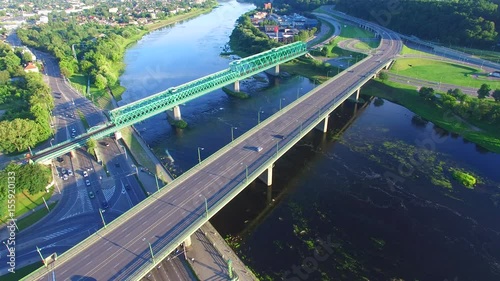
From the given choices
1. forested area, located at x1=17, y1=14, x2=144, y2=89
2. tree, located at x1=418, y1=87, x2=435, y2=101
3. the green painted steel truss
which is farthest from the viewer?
forested area, located at x1=17, y1=14, x2=144, y2=89

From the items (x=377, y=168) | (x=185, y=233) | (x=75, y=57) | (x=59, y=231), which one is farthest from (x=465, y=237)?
(x=75, y=57)

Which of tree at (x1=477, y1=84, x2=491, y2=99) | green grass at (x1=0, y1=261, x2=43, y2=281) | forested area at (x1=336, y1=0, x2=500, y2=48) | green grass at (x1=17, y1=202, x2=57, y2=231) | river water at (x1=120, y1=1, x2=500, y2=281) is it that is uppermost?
forested area at (x1=336, y1=0, x2=500, y2=48)

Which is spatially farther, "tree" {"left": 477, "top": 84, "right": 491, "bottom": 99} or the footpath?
"tree" {"left": 477, "top": 84, "right": 491, "bottom": 99}

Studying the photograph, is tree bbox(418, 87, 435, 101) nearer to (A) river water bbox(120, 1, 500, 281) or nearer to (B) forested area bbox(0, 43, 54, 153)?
(A) river water bbox(120, 1, 500, 281)

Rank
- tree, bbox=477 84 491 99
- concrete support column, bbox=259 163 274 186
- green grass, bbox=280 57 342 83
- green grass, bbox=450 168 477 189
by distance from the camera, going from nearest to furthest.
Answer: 1. concrete support column, bbox=259 163 274 186
2. green grass, bbox=450 168 477 189
3. tree, bbox=477 84 491 99
4. green grass, bbox=280 57 342 83

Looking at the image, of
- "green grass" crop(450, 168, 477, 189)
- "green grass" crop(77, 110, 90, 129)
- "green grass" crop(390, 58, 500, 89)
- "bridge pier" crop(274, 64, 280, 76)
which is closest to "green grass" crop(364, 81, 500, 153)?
"green grass" crop(390, 58, 500, 89)

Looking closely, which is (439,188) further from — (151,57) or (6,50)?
(6,50)

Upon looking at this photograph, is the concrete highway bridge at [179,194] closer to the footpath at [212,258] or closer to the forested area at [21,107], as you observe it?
the footpath at [212,258]

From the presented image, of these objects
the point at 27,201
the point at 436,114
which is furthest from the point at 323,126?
the point at 27,201
